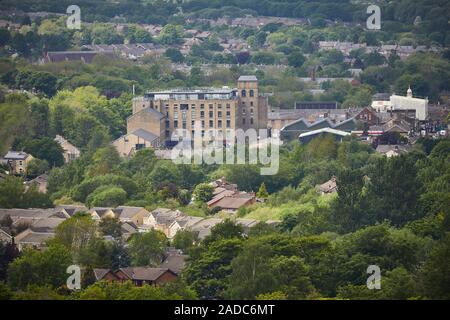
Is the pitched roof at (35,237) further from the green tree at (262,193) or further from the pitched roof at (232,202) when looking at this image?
the green tree at (262,193)

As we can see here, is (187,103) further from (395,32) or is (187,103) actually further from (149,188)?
(395,32)

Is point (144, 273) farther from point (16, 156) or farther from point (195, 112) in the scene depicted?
point (195, 112)

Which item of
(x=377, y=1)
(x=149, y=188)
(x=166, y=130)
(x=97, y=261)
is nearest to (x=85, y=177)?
(x=149, y=188)

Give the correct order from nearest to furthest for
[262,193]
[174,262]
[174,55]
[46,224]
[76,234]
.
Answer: [174,262] < [76,234] < [46,224] < [262,193] < [174,55]

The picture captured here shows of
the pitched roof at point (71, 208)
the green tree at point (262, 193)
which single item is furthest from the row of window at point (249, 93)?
the pitched roof at point (71, 208)

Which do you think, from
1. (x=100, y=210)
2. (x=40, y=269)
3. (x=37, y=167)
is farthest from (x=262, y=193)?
(x=40, y=269)

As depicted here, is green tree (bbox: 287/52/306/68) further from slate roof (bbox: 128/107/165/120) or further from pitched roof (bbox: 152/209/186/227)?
pitched roof (bbox: 152/209/186/227)

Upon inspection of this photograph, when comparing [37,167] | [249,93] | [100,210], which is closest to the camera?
[100,210]

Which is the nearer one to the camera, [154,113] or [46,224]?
[46,224]
